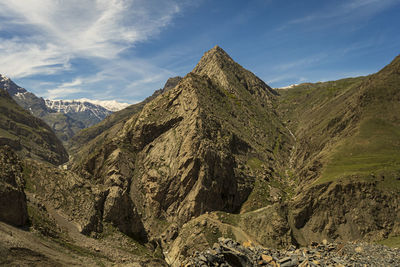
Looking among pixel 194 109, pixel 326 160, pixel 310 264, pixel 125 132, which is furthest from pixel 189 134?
pixel 310 264

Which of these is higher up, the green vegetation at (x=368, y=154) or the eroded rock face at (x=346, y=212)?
the green vegetation at (x=368, y=154)

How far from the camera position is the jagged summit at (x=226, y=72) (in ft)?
476

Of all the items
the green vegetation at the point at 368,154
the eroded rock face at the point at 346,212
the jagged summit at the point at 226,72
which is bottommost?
the eroded rock face at the point at 346,212

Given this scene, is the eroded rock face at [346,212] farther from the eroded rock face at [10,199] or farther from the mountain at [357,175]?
the eroded rock face at [10,199]

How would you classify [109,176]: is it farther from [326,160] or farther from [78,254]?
[326,160]

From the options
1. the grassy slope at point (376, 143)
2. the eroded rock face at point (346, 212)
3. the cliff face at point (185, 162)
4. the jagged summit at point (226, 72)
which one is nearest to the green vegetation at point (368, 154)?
the grassy slope at point (376, 143)

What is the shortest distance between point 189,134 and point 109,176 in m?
24.5

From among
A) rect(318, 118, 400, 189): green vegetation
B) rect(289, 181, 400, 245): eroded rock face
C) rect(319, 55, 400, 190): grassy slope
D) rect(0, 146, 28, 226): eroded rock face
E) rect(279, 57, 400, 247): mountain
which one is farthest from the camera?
rect(318, 118, 400, 189): green vegetation

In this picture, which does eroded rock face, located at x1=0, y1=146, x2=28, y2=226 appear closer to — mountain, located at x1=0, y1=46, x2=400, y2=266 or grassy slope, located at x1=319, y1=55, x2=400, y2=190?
mountain, located at x1=0, y1=46, x2=400, y2=266

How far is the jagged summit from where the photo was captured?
145 metres

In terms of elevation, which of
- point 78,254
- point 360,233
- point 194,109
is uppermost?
point 194,109

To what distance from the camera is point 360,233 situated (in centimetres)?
5544

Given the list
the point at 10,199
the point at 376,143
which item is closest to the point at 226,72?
the point at 376,143

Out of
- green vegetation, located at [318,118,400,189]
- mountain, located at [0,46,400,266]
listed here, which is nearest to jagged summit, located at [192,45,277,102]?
mountain, located at [0,46,400,266]
